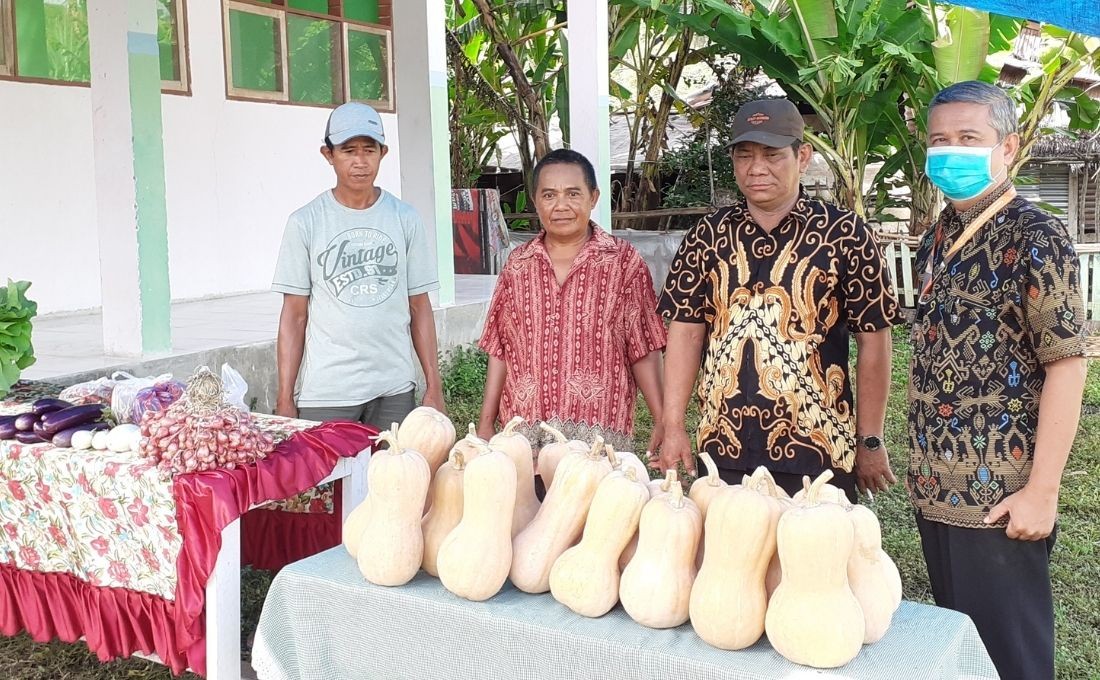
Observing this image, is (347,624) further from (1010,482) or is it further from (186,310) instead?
(186,310)

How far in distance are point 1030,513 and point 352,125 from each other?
2.39 m

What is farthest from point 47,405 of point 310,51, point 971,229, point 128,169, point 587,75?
point 310,51

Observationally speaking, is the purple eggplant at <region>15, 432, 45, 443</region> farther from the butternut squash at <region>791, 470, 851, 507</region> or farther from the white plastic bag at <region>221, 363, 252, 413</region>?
the butternut squash at <region>791, 470, 851, 507</region>

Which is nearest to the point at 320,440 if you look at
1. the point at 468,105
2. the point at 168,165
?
the point at 168,165

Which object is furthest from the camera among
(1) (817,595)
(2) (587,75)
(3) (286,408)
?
(2) (587,75)

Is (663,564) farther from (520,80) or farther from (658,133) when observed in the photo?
(658,133)

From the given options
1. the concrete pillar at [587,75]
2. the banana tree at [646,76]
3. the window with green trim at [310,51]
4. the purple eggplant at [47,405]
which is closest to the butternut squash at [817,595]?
the purple eggplant at [47,405]

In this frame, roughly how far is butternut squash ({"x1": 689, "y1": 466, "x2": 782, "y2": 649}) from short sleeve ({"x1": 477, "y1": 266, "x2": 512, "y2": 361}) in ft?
4.76

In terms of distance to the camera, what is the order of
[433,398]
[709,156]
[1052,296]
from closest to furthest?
1. [1052,296]
2. [433,398]
3. [709,156]

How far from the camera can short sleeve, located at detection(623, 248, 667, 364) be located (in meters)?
3.18

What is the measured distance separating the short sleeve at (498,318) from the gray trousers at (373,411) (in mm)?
505

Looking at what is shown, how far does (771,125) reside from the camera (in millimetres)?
2643

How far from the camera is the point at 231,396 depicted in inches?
133

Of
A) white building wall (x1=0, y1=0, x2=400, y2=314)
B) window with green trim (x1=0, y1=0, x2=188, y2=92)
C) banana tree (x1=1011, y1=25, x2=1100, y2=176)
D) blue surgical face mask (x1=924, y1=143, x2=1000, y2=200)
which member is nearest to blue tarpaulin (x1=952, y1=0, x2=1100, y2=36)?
blue surgical face mask (x1=924, y1=143, x2=1000, y2=200)
